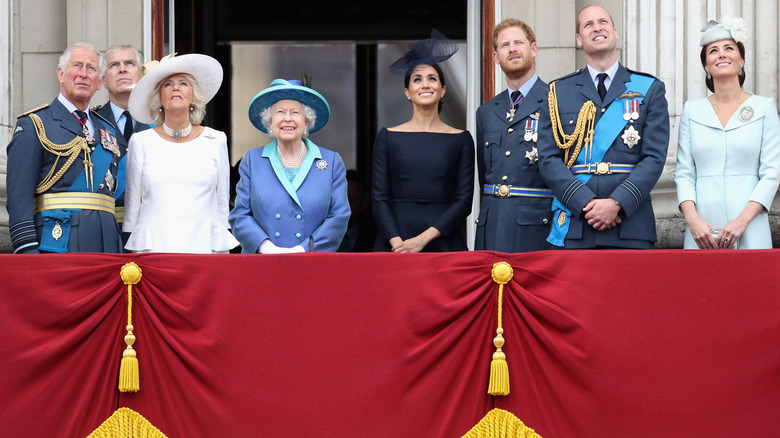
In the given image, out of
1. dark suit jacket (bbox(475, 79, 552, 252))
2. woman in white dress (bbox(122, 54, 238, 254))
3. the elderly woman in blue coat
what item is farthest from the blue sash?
woman in white dress (bbox(122, 54, 238, 254))

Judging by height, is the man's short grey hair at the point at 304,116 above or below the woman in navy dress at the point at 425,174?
above

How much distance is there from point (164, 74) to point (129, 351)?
1.55 m

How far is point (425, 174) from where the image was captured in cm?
553

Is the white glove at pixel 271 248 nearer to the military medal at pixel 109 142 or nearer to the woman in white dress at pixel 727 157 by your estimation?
the military medal at pixel 109 142

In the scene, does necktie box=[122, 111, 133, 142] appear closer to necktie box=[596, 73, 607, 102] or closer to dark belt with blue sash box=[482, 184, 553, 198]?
dark belt with blue sash box=[482, 184, 553, 198]

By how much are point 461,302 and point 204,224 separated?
1408 mm

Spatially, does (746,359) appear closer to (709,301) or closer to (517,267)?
(709,301)

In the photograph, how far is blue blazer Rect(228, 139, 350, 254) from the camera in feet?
16.9

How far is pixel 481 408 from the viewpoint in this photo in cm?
421

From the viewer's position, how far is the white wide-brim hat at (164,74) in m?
5.17

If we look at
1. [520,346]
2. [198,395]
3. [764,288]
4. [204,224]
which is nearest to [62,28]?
[204,224]

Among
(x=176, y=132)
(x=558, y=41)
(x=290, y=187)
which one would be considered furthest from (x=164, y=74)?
(x=558, y=41)

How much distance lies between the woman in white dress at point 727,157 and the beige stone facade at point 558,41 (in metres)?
1.05

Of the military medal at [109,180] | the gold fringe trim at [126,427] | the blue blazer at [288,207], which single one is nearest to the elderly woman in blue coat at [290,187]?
the blue blazer at [288,207]
